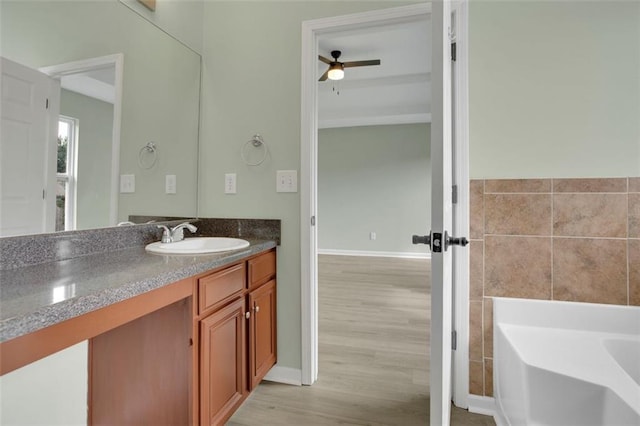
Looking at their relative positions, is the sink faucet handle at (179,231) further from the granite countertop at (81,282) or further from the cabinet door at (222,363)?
the cabinet door at (222,363)

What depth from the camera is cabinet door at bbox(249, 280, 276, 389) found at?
64.2 inches

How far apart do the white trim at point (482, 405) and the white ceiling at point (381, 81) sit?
6.55 ft

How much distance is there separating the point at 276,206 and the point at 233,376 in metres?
0.92

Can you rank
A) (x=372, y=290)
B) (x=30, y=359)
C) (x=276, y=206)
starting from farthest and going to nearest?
(x=372, y=290)
(x=276, y=206)
(x=30, y=359)

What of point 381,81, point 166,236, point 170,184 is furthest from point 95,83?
point 381,81

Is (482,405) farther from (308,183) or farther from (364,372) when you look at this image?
(308,183)

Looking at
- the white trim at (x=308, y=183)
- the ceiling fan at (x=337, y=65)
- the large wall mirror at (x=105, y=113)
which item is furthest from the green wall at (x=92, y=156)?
the ceiling fan at (x=337, y=65)

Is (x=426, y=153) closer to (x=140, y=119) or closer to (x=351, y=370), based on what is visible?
(x=351, y=370)

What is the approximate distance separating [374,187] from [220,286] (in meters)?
4.95

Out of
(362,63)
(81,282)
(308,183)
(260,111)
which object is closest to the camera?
(81,282)

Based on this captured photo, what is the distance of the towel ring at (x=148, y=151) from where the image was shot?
1720 mm

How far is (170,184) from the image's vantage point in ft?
6.24

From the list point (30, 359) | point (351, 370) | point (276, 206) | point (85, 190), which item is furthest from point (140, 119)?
point (351, 370)

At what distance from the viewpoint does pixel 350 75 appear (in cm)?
417
